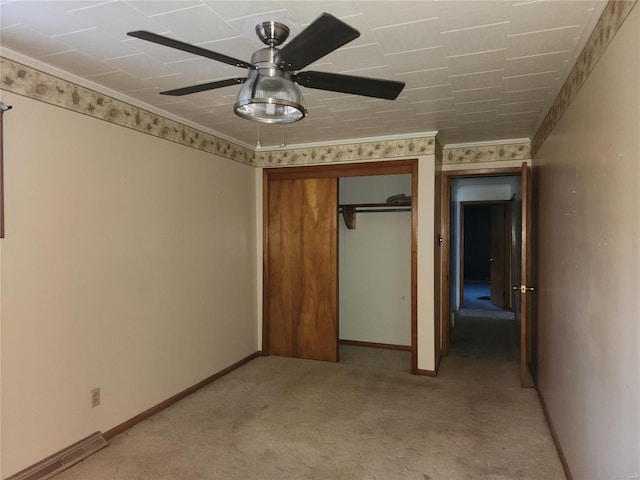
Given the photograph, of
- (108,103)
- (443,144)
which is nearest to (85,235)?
(108,103)

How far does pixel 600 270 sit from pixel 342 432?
1927mm

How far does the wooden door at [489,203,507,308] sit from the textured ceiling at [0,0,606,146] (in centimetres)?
485

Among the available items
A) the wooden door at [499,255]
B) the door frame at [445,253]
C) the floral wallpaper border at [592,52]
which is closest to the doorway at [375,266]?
the door frame at [445,253]

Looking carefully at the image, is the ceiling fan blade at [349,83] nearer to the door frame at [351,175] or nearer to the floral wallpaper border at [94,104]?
the floral wallpaper border at [94,104]

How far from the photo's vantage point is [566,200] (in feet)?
7.79

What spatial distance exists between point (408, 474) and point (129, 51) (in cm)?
278

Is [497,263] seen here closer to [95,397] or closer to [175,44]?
[95,397]

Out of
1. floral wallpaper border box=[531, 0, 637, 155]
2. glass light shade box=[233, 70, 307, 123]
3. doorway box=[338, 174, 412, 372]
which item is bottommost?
doorway box=[338, 174, 412, 372]

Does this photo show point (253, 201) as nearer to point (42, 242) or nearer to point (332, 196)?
point (332, 196)

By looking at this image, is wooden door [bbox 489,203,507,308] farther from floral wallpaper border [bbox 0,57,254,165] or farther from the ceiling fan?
the ceiling fan

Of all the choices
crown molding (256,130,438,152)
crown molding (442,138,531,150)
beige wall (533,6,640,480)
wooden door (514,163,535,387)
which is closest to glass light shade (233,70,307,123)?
beige wall (533,6,640,480)

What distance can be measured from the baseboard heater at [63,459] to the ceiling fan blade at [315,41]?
2492 mm

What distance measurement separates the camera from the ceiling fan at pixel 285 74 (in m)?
1.28

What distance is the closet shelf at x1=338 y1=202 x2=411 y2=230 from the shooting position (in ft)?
15.2
